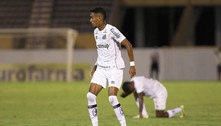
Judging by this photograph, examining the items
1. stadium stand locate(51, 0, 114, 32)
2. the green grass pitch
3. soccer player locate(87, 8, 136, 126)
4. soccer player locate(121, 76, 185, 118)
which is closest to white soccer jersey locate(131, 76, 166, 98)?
soccer player locate(121, 76, 185, 118)

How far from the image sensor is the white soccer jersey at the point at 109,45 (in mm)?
8195

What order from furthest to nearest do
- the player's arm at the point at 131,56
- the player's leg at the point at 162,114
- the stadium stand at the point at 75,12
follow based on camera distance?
1. the stadium stand at the point at 75,12
2. the player's leg at the point at 162,114
3. the player's arm at the point at 131,56

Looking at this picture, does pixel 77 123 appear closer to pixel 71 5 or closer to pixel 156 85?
pixel 156 85

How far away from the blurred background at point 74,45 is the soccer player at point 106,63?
2027 centimetres

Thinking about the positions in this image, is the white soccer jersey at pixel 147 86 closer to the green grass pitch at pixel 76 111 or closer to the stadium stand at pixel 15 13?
the green grass pitch at pixel 76 111

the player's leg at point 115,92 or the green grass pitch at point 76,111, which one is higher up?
the player's leg at point 115,92

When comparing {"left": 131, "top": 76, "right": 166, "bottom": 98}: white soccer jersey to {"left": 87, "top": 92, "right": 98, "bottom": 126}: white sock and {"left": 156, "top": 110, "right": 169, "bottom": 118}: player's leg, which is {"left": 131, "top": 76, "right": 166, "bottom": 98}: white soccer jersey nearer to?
{"left": 156, "top": 110, "right": 169, "bottom": 118}: player's leg

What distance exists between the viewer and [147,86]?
11586 millimetres

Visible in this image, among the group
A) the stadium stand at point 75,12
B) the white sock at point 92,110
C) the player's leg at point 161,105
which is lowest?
the player's leg at point 161,105

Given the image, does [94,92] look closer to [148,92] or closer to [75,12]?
[148,92]

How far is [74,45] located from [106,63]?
24707mm

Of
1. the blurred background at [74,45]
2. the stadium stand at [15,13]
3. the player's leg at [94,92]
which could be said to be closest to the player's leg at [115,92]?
the player's leg at [94,92]

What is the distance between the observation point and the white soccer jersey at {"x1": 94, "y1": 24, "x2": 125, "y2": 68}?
26.9 feet

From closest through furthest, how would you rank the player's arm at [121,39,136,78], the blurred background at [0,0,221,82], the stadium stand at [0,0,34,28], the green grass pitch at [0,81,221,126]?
the player's arm at [121,39,136,78]
the green grass pitch at [0,81,221,126]
the blurred background at [0,0,221,82]
the stadium stand at [0,0,34,28]
